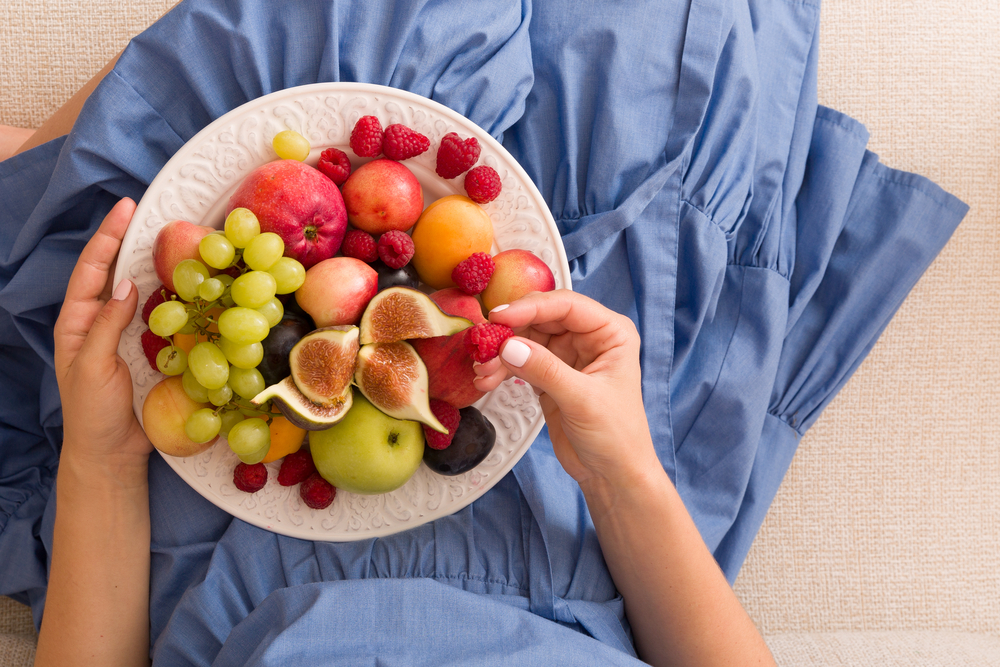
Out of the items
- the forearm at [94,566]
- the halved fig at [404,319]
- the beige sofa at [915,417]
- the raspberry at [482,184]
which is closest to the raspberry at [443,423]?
the halved fig at [404,319]

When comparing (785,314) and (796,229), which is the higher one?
(796,229)

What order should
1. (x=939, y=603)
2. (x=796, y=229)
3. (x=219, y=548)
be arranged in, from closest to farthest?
1. (x=219, y=548)
2. (x=796, y=229)
3. (x=939, y=603)

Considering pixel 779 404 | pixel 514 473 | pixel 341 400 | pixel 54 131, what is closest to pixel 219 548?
pixel 341 400

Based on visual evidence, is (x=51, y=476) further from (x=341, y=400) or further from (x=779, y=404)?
(x=779, y=404)

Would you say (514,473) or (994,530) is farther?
(994,530)

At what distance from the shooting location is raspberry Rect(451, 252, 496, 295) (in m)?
1.01

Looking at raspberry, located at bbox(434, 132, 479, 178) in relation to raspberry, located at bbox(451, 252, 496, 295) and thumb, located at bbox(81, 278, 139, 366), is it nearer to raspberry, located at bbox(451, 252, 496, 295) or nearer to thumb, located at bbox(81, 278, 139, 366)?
raspberry, located at bbox(451, 252, 496, 295)

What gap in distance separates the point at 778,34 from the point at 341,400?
115cm

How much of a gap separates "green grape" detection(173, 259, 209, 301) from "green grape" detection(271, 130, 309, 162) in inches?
8.8

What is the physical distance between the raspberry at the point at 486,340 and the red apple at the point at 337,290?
0.66 ft

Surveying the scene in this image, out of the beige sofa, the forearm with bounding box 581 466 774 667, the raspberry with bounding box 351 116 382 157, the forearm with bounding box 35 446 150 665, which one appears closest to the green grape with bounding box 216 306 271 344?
the raspberry with bounding box 351 116 382 157

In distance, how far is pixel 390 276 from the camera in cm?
106

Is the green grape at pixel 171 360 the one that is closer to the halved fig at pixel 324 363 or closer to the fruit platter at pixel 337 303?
the fruit platter at pixel 337 303

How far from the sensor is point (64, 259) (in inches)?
46.4
